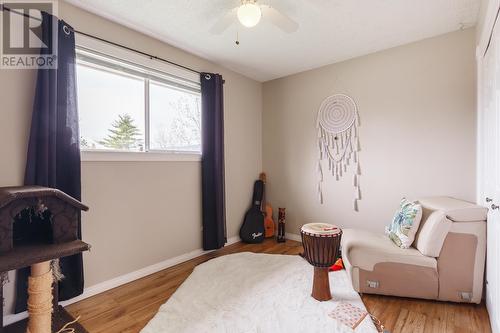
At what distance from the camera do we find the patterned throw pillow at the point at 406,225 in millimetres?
2143

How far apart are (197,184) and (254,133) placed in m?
1.30

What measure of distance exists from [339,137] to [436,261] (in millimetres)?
1707

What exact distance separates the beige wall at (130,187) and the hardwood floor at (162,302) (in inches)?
9.6

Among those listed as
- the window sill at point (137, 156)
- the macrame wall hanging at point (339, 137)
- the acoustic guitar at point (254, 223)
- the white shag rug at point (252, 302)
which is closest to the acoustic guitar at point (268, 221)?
the acoustic guitar at point (254, 223)

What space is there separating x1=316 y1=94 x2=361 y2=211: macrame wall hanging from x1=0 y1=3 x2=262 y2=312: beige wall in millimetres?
1152

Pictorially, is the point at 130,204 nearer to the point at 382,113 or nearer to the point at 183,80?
the point at 183,80

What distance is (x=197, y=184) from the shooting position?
121 inches

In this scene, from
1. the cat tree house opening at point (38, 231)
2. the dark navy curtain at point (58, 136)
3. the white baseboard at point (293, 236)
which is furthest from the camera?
the white baseboard at point (293, 236)

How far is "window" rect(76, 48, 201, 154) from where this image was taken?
2.21 metres

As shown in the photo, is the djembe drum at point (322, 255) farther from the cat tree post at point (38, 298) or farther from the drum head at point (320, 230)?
the cat tree post at point (38, 298)

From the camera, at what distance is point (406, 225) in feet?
7.18

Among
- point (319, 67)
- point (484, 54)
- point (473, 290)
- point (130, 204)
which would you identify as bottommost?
point (473, 290)

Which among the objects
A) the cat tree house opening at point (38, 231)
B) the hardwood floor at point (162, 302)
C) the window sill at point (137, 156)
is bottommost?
the hardwood floor at point (162, 302)

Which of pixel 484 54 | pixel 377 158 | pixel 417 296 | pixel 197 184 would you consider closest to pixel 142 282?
pixel 197 184
